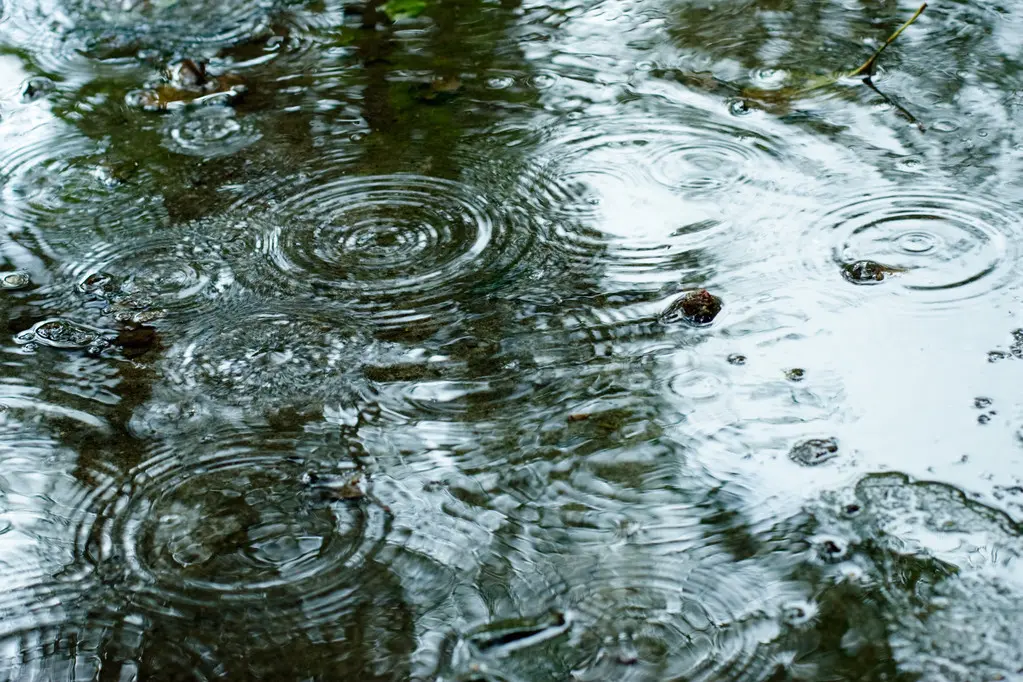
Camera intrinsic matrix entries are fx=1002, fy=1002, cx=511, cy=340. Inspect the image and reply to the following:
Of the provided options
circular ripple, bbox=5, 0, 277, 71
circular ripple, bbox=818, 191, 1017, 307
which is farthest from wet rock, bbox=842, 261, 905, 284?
circular ripple, bbox=5, 0, 277, 71

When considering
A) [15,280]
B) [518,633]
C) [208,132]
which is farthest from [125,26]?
[518,633]

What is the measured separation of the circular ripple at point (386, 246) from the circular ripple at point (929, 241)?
2.90ft

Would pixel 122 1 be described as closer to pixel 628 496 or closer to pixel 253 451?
pixel 253 451

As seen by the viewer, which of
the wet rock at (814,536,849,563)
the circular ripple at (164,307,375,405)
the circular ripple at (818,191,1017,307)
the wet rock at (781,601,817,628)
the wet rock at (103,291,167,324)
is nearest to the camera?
the wet rock at (781,601,817,628)

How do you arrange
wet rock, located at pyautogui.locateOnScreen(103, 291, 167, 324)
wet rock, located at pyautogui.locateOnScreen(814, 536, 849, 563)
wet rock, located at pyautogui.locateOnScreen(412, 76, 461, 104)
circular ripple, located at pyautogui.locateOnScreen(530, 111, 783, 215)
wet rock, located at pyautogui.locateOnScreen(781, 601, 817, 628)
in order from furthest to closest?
1. wet rock, located at pyautogui.locateOnScreen(412, 76, 461, 104)
2. circular ripple, located at pyautogui.locateOnScreen(530, 111, 783, 215)
3. wet rock, located at pyautogui.locateOnScreen(103, 291, 167, 324)
4. wet rock, located at pyautogui.locateOnScreen(814, 536, 849, 563)
5. wet rock, located at pyautogui.locateOnScreen(781, 601, 817, 628)

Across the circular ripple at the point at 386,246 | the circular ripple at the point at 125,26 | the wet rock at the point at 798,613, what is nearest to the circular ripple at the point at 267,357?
the circular ripple at the point at 386,246

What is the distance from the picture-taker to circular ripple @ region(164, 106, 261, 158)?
10.6 ft

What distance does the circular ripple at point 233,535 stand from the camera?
185cm

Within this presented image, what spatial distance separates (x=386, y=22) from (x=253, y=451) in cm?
233

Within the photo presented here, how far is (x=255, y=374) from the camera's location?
2.31 meters

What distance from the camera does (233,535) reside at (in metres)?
1.96

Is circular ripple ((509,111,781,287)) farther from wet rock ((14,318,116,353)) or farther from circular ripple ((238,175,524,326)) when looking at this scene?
wet rock ((14,318,116,353))

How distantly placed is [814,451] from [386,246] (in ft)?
4.17

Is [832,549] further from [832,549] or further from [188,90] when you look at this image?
[188,90]
